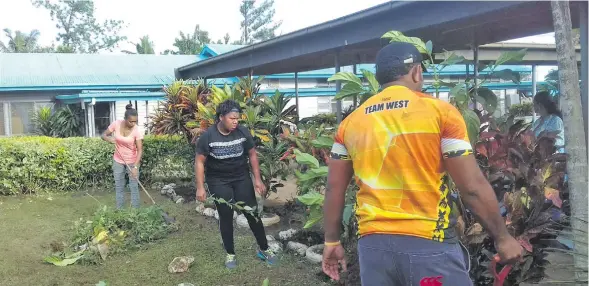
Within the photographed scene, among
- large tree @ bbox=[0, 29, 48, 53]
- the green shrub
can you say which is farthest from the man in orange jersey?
large tree @ bbox=[0, 29, 48, 53]

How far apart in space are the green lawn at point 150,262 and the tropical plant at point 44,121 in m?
13.1

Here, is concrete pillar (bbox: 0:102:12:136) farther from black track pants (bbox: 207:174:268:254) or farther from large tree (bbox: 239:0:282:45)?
large tree (bbox: 239:0:282:45)

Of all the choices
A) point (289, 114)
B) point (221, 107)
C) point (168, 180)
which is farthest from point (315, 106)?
point (221, 107)

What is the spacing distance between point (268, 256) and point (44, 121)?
17.4 m

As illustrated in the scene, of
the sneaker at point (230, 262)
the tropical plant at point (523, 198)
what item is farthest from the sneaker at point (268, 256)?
the tropical plant at point (523, 198)

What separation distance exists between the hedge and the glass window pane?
11140mm

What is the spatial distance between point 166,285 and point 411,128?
10.9 feet

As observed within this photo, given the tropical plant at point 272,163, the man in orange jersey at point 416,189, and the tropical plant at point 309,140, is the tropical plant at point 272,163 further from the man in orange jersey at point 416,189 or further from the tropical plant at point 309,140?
the man in orange jersey at point 416,189

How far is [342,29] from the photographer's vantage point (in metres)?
6.90

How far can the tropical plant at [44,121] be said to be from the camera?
19.6m

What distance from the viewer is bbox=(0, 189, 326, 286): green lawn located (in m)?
4.77

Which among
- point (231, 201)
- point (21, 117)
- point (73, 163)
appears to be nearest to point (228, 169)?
point (231, 201)

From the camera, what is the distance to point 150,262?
5336 millimetres

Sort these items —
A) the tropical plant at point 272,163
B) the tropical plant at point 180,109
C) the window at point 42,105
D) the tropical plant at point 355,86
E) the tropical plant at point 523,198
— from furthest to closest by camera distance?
the window at point 42,105 → the tropical plant at point 180,109 → the tropical plant at point 272,163 → the tropical plant at point 355,86 → the tropical plant at point 523,198
